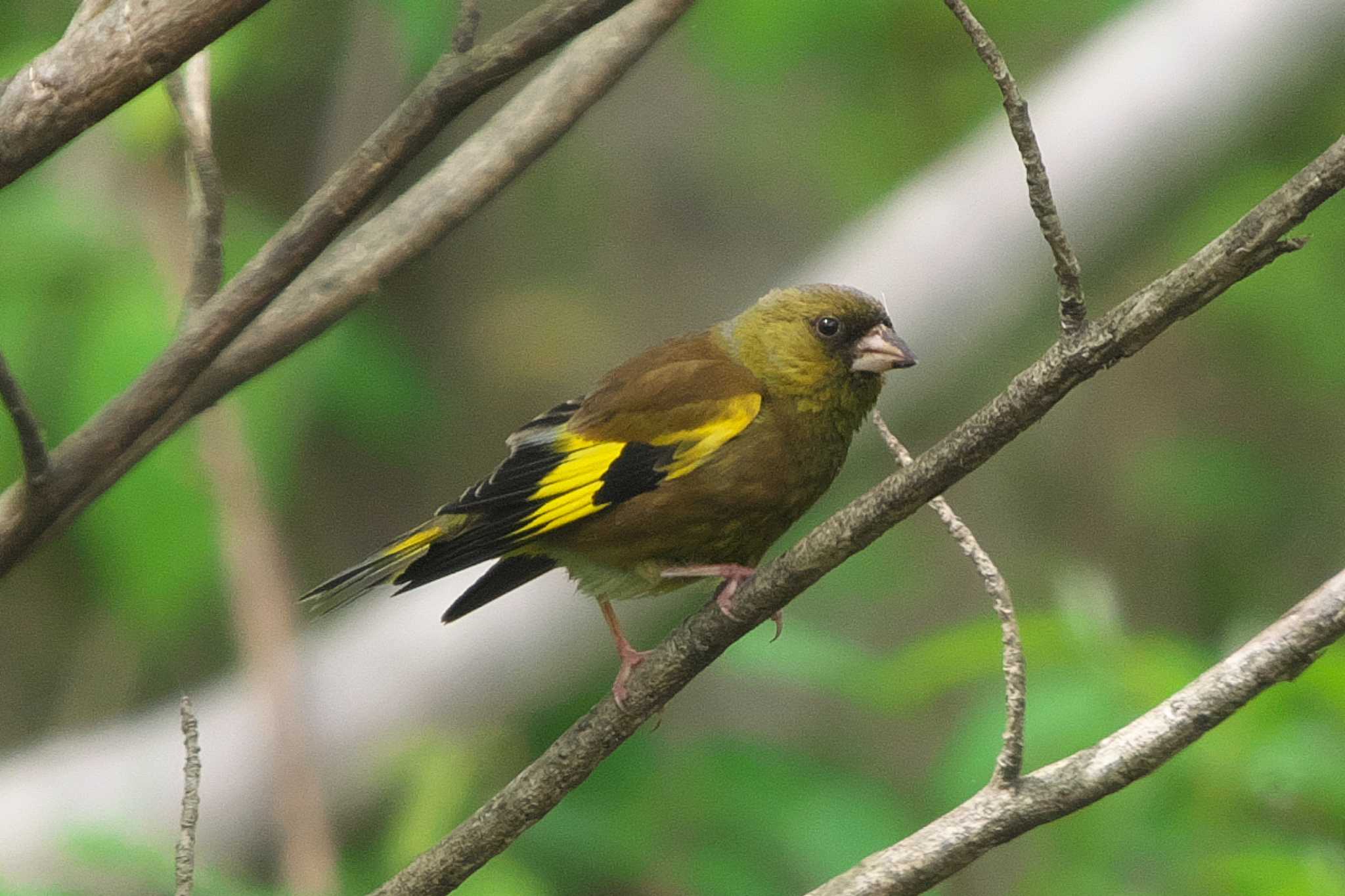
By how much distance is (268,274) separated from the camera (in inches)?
79.7

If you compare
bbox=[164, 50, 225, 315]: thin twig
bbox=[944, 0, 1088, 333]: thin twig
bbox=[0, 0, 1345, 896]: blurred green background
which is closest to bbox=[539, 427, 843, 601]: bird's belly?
bbox=[0, 0, 1345, 896]: blurred green background

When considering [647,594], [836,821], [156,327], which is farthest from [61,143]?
[836,821]

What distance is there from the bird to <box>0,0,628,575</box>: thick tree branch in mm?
762

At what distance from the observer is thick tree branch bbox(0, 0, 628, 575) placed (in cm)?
195

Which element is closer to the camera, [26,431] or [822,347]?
[26,431]

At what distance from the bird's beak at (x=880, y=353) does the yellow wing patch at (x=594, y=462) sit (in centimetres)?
24

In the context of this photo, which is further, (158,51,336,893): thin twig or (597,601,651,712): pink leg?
(158,51,336,893): thin twig

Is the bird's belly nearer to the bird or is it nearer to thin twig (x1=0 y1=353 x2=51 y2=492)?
the bird

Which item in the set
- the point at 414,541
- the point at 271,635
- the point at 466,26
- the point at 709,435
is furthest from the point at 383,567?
the point at 271,635

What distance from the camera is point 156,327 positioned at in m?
3.77

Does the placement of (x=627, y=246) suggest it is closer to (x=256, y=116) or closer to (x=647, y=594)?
(x=256, y=116)

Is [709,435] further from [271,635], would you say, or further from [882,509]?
[271,635]

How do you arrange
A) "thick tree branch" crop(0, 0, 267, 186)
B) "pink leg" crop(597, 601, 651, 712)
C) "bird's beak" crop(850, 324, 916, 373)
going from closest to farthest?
"thick tree branch" crop(0, 0, 267, 186)
"pink leg" crop(597, 601, 651, 712)
"bird's beak" crop(850, 324, 916, 373)

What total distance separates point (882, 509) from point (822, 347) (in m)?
1.43
